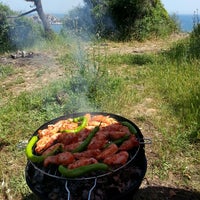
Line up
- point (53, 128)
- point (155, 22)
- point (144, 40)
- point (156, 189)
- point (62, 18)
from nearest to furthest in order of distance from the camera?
point (53, 128), point (156, 189), point (144, 40), point (155, 22), point (62, 18)

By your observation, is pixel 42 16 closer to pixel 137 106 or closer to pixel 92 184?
pixel 137 106

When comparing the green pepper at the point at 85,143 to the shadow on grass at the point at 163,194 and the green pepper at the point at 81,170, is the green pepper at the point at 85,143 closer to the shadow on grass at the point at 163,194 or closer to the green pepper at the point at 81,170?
the green pepper at the point at 81,170

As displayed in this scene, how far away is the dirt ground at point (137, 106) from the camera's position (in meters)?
3.46

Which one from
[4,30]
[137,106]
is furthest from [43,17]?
[137,106]

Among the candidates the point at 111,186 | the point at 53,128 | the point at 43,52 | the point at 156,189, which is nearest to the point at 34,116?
the point at 53,128

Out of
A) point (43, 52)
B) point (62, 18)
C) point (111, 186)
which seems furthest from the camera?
point (62, 18)

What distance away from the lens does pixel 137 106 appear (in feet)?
18.3

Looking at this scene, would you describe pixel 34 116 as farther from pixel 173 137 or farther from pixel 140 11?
pixel 140 11

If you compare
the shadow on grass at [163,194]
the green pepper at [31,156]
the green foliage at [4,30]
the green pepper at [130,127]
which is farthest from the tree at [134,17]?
the green pepper at [31,156]

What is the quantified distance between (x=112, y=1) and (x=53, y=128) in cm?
1131

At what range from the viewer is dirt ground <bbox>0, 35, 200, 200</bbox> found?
3459 millimetres

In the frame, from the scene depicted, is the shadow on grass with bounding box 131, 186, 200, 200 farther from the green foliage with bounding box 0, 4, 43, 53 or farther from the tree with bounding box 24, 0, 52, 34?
the tree with bounding box 24, 0, 52, 34

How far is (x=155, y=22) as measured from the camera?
43.1 feet

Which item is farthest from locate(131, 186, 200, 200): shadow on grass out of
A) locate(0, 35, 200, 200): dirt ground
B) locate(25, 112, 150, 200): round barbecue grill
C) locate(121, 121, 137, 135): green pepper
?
locate(121, 121, 137, 135): green pepper
